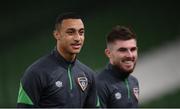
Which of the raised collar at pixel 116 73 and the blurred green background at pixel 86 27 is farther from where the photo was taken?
the blurred green background at pixel 86 27

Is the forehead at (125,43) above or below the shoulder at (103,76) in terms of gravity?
above

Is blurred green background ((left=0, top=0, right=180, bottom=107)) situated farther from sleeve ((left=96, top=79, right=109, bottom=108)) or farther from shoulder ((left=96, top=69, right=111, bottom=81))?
sleeve ((left=96, top=79, right=109, bottom=108))

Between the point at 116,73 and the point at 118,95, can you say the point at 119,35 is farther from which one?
the point at 118,95

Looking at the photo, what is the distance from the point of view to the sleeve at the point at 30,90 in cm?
403

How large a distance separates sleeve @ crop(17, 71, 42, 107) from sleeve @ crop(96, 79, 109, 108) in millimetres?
651

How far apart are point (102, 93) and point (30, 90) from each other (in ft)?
2.42

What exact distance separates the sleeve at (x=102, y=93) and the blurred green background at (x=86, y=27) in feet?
9.45

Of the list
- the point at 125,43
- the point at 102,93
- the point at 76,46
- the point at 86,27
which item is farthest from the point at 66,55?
the point at 86,27

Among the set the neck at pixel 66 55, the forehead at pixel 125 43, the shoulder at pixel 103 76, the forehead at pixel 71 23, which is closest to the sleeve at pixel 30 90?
the neck at pixel 66 55

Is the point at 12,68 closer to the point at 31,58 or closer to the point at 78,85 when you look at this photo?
the point at 31,58

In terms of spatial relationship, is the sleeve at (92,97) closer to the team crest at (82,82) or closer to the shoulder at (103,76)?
the team crest at (82,82)

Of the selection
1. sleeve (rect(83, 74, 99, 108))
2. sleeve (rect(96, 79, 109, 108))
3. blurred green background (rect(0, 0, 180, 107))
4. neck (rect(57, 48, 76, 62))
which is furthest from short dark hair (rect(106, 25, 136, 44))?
blurred green background (rect(0, 0, 180, 107))

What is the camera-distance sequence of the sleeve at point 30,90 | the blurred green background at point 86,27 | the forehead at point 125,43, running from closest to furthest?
1. the sleeve at point 30,90
2. the forehead at point 125,43
3. the blurred green background at point 86,27

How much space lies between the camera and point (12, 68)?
763 cm
